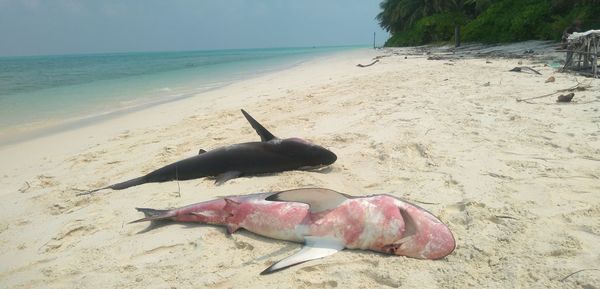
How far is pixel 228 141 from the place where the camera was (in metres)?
5.88

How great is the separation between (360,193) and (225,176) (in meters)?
1.52

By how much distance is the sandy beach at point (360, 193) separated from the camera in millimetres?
2375

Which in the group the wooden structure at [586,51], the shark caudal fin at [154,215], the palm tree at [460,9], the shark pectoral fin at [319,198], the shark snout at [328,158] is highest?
the palm tree at [460,9]

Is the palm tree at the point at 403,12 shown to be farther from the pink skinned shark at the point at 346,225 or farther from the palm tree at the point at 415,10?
the pink skinned shark at the point at 346,225

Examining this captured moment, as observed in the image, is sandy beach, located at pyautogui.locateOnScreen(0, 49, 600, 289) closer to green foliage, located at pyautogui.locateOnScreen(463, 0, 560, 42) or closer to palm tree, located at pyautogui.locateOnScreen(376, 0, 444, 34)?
green foliage, located at pyautogui.locateOnScreen(463, 0, 560, 42)

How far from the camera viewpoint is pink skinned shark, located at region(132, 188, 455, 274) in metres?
2.41

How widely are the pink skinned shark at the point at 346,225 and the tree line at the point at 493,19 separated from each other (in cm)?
2177

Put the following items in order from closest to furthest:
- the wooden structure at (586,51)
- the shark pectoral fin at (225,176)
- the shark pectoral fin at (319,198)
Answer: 1. the shark pectoral fin at (319,198)
2. the shark pectoral fin at (225,176)
3. the wooden structure at (586,51)

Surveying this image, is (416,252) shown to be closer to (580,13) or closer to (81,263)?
(81,263)

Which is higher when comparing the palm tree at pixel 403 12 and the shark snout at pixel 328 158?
the palm tree at pixel 403 12

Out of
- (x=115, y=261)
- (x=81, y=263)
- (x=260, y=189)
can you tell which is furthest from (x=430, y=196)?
(x=81, y=263)

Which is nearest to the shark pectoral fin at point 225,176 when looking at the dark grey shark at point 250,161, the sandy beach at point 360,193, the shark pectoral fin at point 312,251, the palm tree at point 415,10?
the dark grey shark at point 250,161

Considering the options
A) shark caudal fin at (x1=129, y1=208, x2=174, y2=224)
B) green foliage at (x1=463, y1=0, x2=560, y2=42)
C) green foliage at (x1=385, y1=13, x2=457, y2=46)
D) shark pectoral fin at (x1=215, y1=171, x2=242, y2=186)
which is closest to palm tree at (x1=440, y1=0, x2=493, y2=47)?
green foliage at (x1=385, y1=13, x2=457, y2=46)

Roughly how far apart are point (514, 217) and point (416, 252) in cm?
101
